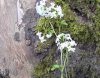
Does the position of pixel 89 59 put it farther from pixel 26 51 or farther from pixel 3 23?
pixel 3 23

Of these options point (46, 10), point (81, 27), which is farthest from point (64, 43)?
point (81, 27)

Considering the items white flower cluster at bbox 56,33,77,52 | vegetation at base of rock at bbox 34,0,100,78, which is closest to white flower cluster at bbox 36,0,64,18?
white flower cluster at bbox 56,33,77,52

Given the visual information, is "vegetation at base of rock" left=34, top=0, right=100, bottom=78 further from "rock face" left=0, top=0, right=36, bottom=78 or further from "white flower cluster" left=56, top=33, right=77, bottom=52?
"white flower cluster" left=56, top=33, right=77, bottom=52

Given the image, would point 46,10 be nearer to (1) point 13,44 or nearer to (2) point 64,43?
(2) point 64,43

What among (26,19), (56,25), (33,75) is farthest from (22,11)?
(33,75)

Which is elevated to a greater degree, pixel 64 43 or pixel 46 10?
pixel 46 10

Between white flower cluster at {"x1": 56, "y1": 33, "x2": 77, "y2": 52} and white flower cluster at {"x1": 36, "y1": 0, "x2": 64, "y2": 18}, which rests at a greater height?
white flower cluster at {"x1": 36, "y1": 0, "x2": 64, "y2": 18}
